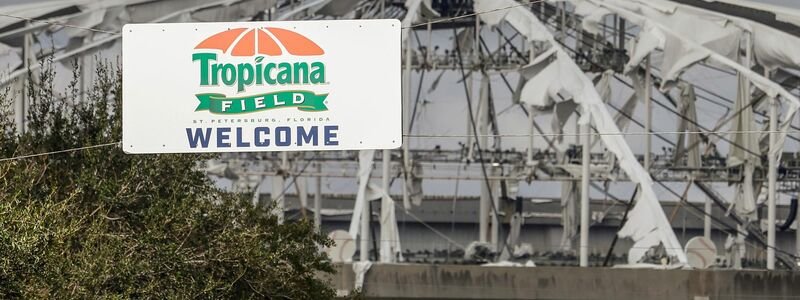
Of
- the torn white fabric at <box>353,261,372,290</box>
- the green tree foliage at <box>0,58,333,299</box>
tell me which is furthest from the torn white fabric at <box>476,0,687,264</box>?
the green tree foliage at <box>0,58,333,299</box>

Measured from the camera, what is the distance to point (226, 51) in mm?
25109

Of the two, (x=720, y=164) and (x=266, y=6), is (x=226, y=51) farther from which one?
(x=720, y=164)

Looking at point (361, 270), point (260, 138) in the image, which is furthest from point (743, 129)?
point (260, 138)

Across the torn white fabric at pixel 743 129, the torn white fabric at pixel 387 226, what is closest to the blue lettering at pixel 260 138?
the torn white fabric at pixel 743 129

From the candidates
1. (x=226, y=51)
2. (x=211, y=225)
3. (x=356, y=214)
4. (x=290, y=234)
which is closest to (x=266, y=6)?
(x=356, y=214)

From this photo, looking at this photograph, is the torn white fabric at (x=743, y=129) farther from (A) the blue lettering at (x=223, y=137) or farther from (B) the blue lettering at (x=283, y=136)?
(A) the blue lettering at (x=223, y=137)

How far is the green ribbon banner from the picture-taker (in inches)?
978

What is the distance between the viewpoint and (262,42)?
25.0m

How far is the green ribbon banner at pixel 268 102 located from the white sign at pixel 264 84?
0.01m

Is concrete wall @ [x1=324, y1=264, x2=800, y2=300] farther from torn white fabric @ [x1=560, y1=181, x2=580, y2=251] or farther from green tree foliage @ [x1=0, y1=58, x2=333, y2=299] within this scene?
green tree foliage @ [x1=0, y1=58, x2=333, y2=299]

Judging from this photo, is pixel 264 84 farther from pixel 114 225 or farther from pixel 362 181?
pixel 362 181

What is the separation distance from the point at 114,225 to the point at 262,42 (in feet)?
24.7

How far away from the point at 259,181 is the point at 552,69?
11.6 metres

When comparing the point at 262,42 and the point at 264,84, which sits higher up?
the point at 262,42
